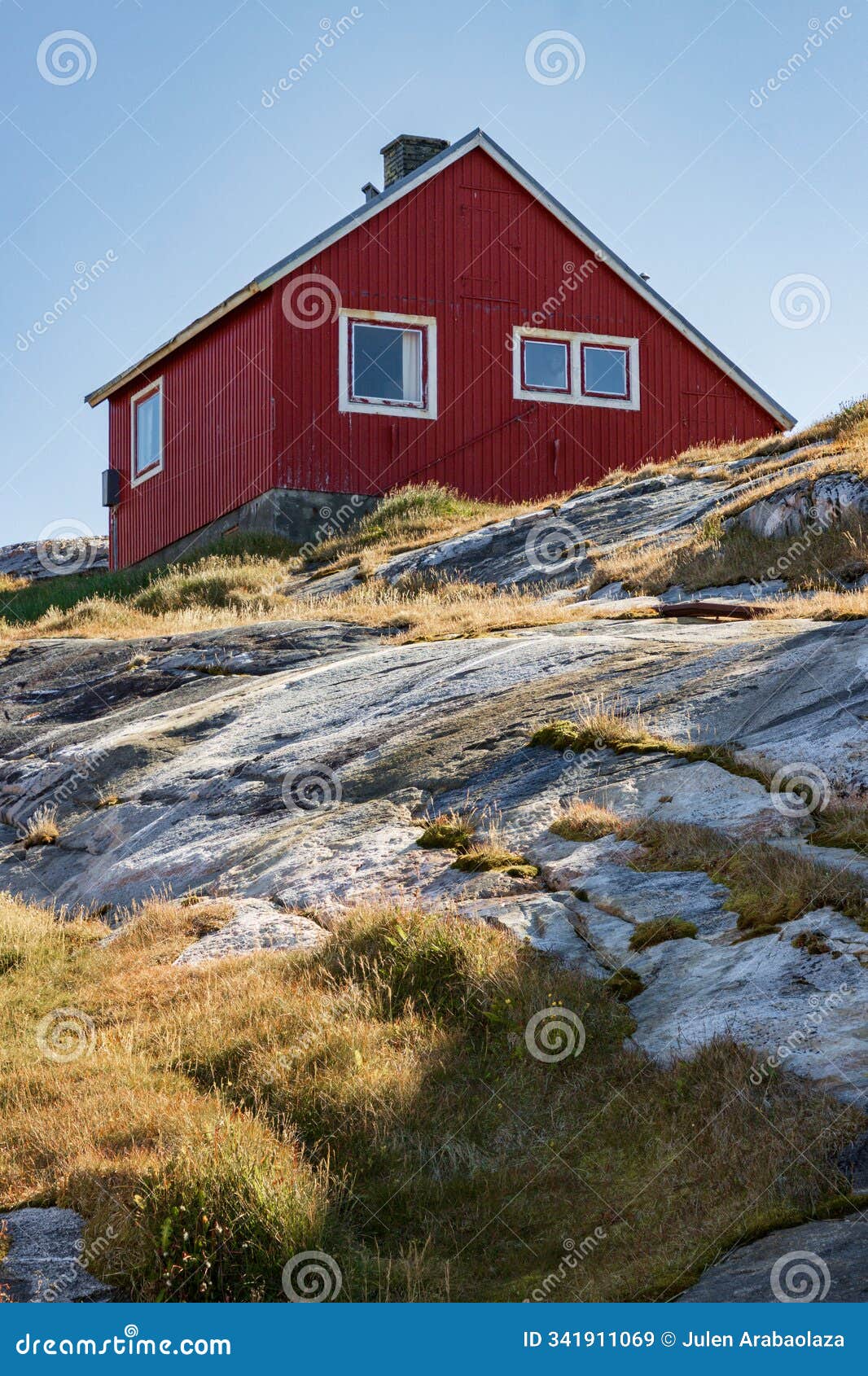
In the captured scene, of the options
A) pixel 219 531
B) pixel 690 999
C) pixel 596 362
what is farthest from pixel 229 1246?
pixel 596 362

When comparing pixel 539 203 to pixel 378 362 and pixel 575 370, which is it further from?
pixel 378 362

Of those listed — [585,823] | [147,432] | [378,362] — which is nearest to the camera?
[585,823]

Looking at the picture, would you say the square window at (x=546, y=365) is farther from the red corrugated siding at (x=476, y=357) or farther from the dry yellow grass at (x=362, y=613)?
the dry yellow grass at (x=362, y=613)

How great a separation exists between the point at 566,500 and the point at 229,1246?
1678 centimetres

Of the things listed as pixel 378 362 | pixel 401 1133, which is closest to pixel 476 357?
pixel 378 362

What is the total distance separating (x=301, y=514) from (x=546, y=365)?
5.72m

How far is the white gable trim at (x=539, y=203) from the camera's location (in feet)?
78.0

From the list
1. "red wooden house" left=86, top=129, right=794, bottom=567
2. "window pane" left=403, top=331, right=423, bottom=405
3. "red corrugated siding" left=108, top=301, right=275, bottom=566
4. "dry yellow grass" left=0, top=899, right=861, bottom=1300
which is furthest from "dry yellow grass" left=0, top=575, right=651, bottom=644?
"dry yellow grass" left=0, top=899, right=861, bottom=1300

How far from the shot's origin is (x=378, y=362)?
24.7 metres

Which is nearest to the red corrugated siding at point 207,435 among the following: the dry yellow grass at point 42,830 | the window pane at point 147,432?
the window pane at point 147,432

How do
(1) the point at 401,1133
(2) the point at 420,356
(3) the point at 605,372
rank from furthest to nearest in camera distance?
(3) the point at 605,372 < (2) the point at 420,356 < (1) the point at 401,1133

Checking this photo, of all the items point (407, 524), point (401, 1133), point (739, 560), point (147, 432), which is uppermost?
point (147, 432)

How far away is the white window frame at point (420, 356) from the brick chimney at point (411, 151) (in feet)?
11.3

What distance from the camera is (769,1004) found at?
5398 millimetres
